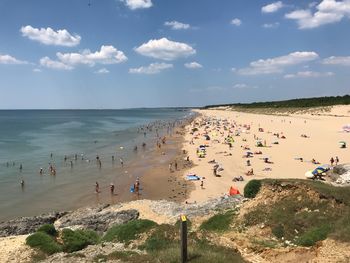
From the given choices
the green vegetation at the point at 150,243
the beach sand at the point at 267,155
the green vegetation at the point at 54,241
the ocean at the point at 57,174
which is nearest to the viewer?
the green vegetation at the point at 150,243

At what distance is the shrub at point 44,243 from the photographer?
1605 centimetres

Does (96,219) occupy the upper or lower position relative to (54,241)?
lower

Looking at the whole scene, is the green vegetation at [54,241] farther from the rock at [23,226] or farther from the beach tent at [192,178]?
the beach tent at [192,178]

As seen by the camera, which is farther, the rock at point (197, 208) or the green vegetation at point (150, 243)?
the rock at point (197, 208)

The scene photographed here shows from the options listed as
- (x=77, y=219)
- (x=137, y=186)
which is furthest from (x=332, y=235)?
(x=137, y=186)

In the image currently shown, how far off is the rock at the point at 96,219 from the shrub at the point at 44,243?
6380mm

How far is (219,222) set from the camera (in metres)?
19.0

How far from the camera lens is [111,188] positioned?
117ft

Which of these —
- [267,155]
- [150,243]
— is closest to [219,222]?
[150,243]

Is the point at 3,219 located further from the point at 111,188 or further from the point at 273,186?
the point at 273,186

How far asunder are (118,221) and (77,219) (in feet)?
10.9

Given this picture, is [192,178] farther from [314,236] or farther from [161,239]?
[314,236]

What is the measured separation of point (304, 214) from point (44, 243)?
38.0 feet

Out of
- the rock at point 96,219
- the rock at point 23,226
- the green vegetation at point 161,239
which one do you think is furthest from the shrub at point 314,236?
the rock at point 23,226
